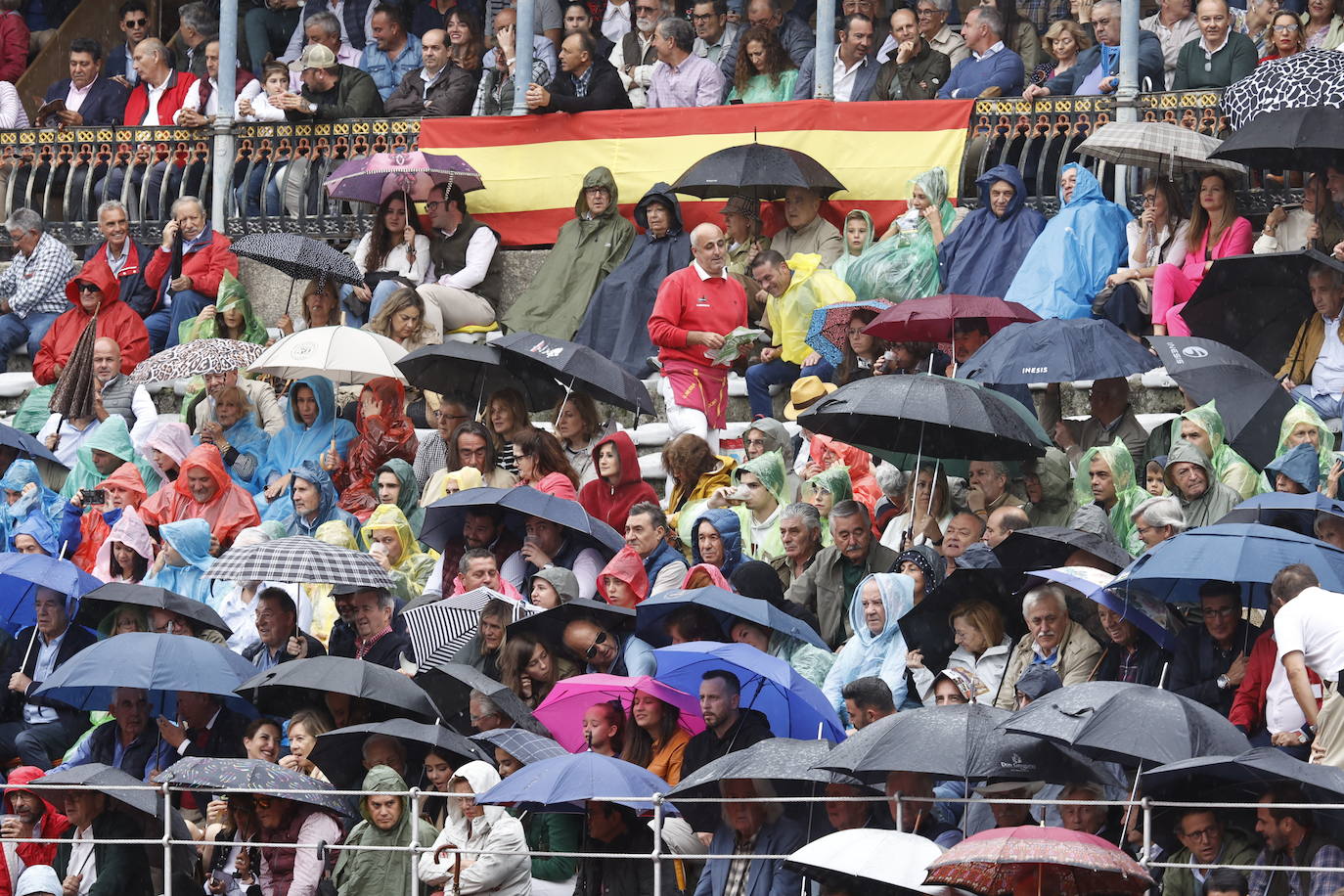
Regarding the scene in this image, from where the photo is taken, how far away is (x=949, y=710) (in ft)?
39.5

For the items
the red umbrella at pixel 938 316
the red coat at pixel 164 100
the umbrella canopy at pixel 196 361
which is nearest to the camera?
the red umbrella at pixel 938 316

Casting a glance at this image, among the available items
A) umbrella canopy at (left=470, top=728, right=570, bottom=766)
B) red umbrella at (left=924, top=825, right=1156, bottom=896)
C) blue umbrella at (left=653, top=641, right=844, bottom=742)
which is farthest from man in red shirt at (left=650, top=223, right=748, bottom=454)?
red umbrella at (left=924, top=825, right=1156, bottom=896)

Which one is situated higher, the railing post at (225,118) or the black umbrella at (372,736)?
the railing post at (225,118)

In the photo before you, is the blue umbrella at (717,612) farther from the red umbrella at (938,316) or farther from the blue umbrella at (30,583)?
the blue umbrella at (30,583)

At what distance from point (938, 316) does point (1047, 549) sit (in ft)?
10.00

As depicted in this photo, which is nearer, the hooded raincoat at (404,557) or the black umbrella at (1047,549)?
the black umbrella at (1047,549)

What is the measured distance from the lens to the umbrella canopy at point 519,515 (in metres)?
15.4

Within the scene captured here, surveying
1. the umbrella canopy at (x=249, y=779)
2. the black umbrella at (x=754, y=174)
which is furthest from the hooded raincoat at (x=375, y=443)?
the umbrella canopy at (x=249, y=779)

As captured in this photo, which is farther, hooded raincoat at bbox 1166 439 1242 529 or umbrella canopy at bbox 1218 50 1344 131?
umbrella canopy at bbox 1218 50 1344 131

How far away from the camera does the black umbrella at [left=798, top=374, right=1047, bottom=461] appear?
14758 millimetres

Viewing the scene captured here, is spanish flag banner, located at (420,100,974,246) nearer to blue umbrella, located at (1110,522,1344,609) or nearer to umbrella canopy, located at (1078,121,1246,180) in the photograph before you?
umbrella canopy, located at (1078,121,1246,180)

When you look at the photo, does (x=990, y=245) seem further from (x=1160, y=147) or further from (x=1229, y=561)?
(x=1229, y=561)

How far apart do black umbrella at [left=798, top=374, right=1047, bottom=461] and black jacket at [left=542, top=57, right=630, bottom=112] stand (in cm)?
629

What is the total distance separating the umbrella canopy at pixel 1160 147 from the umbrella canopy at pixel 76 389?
6615 millimetres
